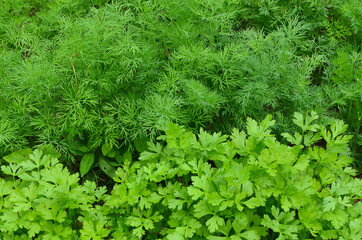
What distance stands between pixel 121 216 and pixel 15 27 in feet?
6.50

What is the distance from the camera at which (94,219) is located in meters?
2.20

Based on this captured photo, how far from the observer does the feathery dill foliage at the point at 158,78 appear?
2666 millimetres

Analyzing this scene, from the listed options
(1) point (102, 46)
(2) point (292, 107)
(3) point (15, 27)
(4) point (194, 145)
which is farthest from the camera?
(3) point (15, 27)

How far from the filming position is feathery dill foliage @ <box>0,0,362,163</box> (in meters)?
2.67

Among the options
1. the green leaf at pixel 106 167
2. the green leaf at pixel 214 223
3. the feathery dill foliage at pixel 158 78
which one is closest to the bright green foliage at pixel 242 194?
the green leaf at pixel 214 223

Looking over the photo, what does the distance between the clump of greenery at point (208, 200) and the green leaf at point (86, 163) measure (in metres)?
0.46

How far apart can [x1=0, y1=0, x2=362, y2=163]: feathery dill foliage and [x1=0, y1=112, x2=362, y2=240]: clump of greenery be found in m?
0.44

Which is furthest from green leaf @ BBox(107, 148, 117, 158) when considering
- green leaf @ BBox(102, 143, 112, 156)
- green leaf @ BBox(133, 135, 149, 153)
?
green leaf @ BBox(133, 135, 149, 153)

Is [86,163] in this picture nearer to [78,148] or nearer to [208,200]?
[78,148]

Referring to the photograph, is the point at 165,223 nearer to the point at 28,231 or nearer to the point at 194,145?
the point at 194,145

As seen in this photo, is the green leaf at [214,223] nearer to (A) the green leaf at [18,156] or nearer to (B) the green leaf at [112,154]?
(B) the green leaf at [112,154]

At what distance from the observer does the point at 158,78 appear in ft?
9.09

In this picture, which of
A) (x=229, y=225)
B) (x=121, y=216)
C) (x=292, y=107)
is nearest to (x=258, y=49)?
(x=292, y=107)

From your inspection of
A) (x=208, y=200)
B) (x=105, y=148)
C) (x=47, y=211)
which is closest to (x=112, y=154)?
(x=105, y=148)
